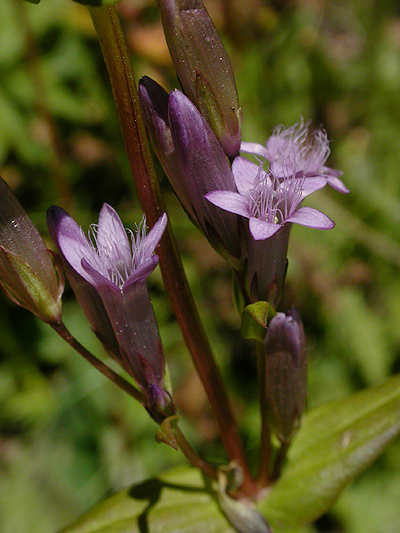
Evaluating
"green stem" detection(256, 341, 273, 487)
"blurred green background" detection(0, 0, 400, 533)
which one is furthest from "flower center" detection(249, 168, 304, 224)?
"blurred green background" detection(0, 0, 400, 533)

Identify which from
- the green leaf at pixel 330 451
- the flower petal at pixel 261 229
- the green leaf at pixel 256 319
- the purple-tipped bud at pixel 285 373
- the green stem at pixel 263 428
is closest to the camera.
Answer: the flower petal at pixel 261 229

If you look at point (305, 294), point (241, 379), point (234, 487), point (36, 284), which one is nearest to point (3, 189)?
point (36, 284)

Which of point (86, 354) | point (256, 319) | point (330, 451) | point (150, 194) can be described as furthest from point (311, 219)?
point (330, 451)

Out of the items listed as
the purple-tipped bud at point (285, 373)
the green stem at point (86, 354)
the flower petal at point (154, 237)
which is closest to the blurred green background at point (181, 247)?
the purple-tipped bud at point (285, 373)

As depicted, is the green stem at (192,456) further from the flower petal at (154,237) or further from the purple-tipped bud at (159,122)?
the purple-tipped bud at (159,122)

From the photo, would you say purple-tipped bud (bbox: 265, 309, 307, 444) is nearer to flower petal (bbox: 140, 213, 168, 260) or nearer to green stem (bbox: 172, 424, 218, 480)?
green stem (bbox: 172, 424, 218, 480)

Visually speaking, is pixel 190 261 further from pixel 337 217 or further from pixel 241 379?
pixel 337 217
